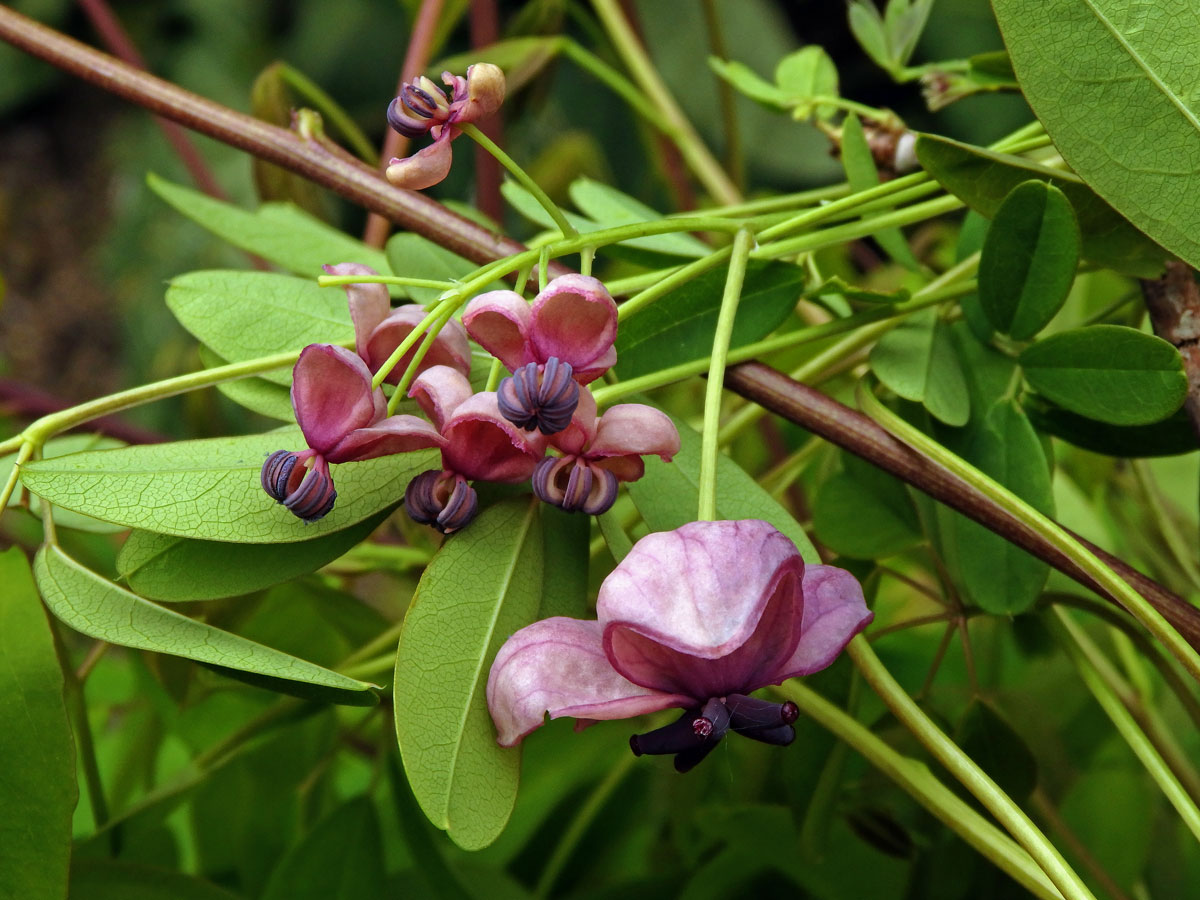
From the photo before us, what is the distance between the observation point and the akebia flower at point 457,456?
21 cm

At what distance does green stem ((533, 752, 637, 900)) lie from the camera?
1.36 ft

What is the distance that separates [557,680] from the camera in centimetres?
19

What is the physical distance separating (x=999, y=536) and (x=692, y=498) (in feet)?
0.24

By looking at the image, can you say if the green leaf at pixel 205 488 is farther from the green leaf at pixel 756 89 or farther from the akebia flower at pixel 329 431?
the green leaf at pixel 756 89

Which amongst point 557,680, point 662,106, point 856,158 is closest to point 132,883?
point 557,680

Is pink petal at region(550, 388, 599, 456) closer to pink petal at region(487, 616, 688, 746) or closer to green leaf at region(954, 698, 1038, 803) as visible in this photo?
pink petal at region(487, 616, 688, 746)

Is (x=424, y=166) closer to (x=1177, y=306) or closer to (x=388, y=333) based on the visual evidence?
(x=388, y=333)

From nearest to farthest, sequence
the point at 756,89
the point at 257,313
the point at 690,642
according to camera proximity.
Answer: the point at 690,642
the point at 257,313
the point at 756,89

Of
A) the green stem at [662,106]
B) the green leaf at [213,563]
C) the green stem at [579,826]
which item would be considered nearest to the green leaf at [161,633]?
the green leaf at [213,563]

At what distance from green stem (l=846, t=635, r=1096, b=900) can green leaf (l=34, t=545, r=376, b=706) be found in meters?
0.11

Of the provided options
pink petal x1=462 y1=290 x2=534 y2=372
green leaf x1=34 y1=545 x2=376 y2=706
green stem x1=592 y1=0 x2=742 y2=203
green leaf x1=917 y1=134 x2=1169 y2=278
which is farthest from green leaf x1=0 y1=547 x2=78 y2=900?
green stem x1=592 y1=0 x2=742 y2=203

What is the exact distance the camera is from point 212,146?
4.79 ft

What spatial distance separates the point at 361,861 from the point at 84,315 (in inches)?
71.3

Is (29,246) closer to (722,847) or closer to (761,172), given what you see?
(761,172)
